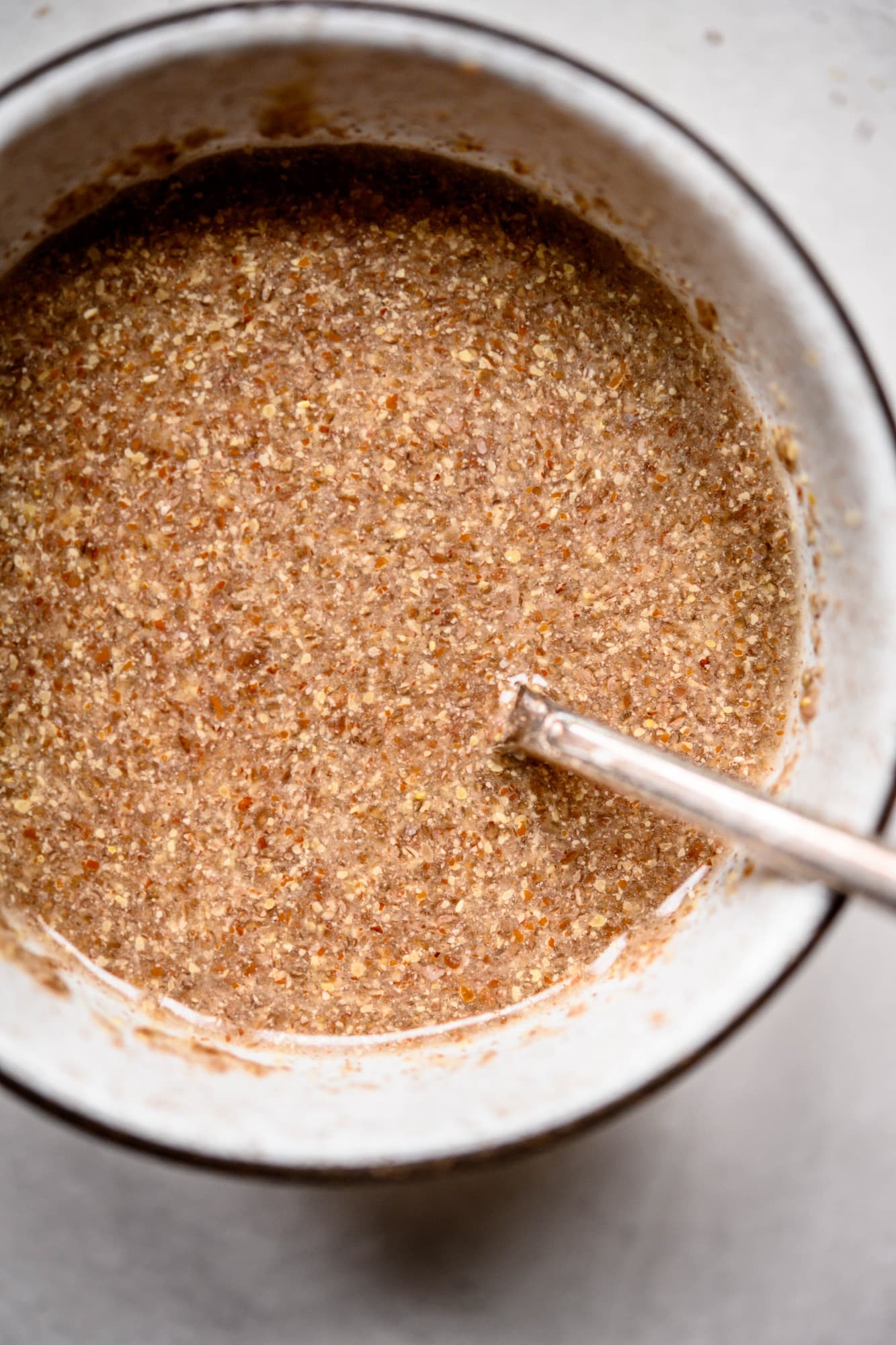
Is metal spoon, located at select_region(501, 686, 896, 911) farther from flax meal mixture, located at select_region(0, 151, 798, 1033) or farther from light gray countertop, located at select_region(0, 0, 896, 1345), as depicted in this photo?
light gray countertop, located at select_region(0, 0, 896, 1345)

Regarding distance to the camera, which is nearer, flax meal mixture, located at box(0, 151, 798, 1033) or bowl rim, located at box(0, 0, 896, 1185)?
bowl rim, located at box(0, 0, 896, 1185)

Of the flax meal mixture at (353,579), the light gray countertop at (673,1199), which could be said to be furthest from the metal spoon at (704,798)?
the light gray countertop at (673,1199)

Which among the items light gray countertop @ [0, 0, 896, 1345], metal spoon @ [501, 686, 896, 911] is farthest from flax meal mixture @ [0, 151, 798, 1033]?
light gray countertop @ [0, 0, 896, 1345]

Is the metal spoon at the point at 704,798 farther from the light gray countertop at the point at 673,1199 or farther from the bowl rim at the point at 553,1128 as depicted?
the light gray countertop at the point at 673,1199

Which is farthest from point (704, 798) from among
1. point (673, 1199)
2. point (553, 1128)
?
point (673, 1199)

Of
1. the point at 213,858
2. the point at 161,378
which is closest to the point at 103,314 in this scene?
the point at 161,378

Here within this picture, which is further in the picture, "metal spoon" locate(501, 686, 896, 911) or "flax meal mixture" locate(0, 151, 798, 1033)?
"flax meal mixture" locate(0, 151, 798, 1033)
